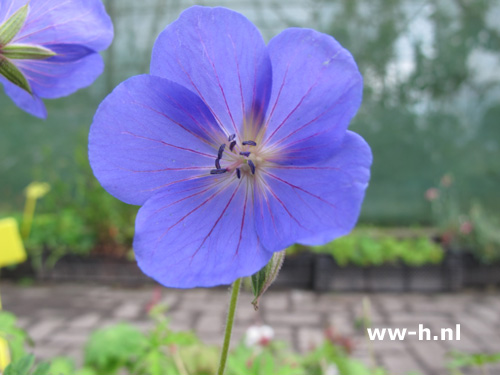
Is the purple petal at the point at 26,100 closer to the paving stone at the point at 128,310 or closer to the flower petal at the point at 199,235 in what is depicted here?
the flower petal at the point at 199,235

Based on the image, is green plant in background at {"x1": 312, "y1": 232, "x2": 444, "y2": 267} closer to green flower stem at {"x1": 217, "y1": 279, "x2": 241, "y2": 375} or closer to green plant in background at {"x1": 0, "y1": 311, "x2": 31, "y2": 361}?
green plant in background at {"x1": 0, "y1": 311, "x2": 31, "y2": 361}

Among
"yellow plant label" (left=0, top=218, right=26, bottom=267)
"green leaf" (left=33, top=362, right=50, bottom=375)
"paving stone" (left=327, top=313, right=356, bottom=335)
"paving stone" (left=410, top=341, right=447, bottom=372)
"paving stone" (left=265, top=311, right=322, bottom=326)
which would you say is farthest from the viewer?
"paving stone" (left=265, top=311, right=322, bottom=326)

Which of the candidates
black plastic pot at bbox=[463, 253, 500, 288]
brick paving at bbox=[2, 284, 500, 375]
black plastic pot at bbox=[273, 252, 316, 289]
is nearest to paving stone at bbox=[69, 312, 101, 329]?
brick paving at bbox=[2, 284, 500, 375]

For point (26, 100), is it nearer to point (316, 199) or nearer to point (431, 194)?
point (316, 199)

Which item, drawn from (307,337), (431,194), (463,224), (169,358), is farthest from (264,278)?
(431,194)

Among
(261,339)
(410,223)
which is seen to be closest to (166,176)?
(261,339)

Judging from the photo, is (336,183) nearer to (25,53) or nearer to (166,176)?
(166,176)

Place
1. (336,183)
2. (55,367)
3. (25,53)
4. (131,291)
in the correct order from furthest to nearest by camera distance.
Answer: (131,291), (55,367), (25,53), (336,183)
